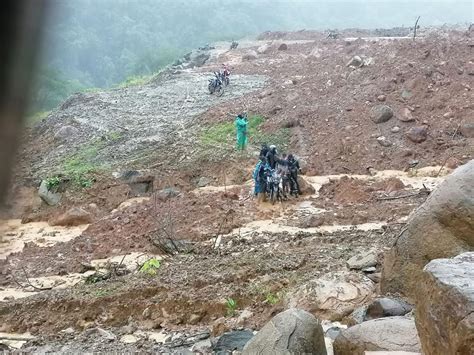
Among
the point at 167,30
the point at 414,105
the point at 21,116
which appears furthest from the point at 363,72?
the point at 167,30

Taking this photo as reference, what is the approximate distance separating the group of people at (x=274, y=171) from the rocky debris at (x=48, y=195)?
16.9 feet

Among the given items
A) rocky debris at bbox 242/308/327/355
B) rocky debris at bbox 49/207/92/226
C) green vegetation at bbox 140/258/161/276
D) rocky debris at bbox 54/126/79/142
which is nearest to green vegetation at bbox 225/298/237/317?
green vegetation at bbox 140/258/161/276

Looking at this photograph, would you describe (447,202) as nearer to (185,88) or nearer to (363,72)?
(363,72)

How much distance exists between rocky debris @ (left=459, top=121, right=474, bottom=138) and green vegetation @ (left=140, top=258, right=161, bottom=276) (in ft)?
27.3

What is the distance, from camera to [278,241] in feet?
31.0

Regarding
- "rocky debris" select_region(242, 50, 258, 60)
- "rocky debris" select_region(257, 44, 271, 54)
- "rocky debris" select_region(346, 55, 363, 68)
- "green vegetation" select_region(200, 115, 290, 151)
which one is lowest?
"green vegetation" select_region(200, 115, 290, 151)

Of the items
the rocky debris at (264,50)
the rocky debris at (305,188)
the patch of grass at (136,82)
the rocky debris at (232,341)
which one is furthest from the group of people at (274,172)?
the rocky debris at (264,50)

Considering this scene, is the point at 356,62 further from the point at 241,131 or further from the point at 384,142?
the point at 241,131

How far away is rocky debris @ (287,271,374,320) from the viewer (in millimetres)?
6125

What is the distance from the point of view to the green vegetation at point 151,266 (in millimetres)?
8281

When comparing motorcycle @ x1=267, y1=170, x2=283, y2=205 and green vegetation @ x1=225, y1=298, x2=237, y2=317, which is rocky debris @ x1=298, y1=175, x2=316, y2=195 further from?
green vegetation @ x1=225, y1=298, x2=237, y2=317

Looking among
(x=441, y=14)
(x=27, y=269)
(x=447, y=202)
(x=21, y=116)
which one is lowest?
(x=27, y=269)

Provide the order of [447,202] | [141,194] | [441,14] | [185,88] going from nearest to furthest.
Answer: [447,202]
[141,194]
[185,88]
[441,14]

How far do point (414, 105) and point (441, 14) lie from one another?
6398 cm
